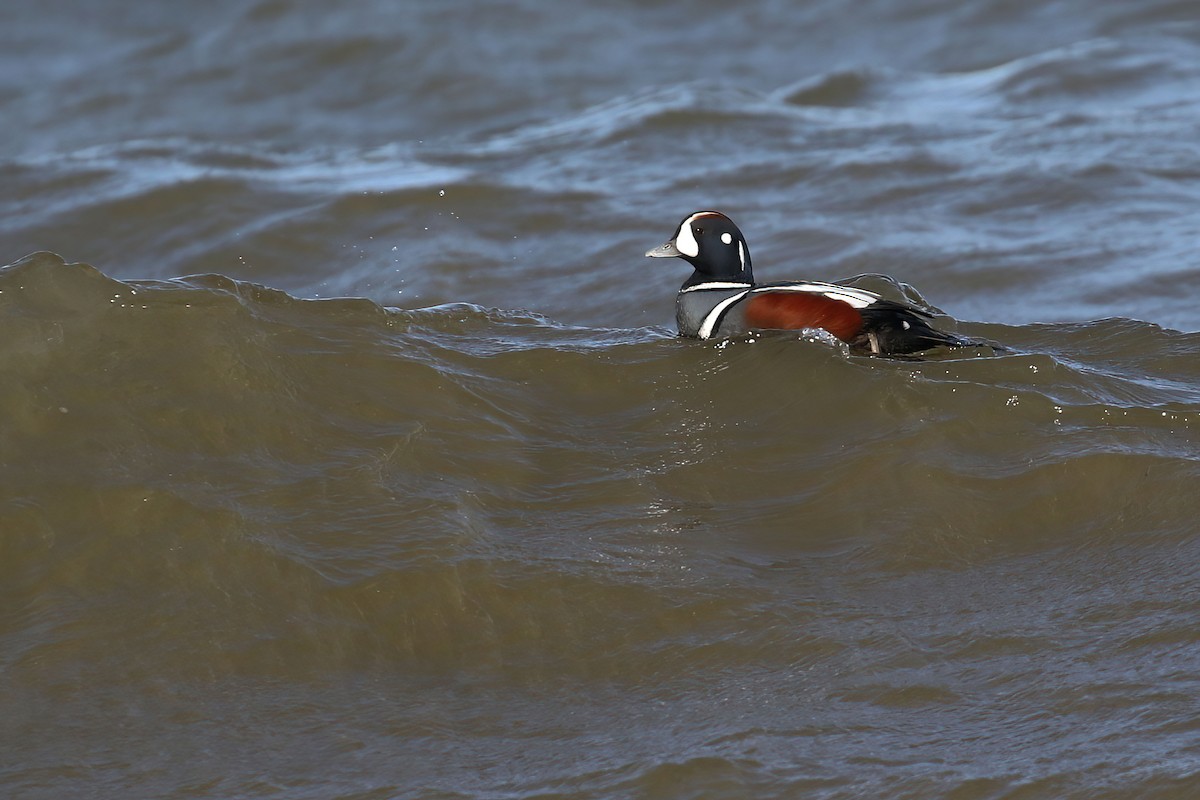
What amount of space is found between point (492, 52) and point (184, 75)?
11.3 ft

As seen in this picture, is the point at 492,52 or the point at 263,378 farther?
the point at 492,52

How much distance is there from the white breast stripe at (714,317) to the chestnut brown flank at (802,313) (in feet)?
0.43

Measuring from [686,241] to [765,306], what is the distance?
0.94 meters

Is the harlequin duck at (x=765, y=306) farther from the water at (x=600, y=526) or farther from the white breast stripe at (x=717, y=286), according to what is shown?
the water at (x=600, y=526)

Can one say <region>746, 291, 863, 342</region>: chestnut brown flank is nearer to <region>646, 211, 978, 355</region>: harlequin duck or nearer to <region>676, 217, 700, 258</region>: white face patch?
<region>646, 211, 978, 355</region>: harlequin duck

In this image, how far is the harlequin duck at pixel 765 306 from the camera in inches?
267

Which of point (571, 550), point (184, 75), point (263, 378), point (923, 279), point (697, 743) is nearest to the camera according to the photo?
point (697, 743)

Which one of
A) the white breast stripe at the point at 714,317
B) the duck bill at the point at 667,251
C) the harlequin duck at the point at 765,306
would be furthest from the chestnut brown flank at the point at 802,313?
the duck bill at the point at 667,251

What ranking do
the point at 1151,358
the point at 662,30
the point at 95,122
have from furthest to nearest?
the point at 662,30, the point at 95,122, the point at 1151,358

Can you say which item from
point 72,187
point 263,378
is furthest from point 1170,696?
point 72,187

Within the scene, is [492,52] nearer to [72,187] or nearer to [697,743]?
[72,187]

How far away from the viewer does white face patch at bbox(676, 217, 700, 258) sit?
7.88 metres

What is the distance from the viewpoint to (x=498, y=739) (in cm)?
434

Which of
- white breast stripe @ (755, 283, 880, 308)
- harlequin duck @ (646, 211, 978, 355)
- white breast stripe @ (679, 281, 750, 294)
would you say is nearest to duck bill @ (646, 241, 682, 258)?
harlequin duck @ (646, 211, 978, 355)
